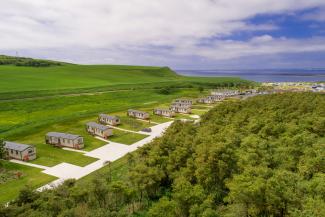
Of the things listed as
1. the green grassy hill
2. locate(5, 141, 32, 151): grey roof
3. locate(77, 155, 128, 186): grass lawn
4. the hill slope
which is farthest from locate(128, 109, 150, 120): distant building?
the hill slope

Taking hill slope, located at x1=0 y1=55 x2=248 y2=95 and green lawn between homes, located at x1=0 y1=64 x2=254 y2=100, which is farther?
hill slope, located at x1=0 y1=55 x2=248 y2=95

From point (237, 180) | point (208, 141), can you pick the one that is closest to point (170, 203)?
point (237, 180)

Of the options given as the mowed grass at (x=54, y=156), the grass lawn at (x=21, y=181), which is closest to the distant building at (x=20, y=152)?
the mowed grass at (x=54, y=156)

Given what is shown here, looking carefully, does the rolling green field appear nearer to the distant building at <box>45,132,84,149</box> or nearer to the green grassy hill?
the green grassy hill

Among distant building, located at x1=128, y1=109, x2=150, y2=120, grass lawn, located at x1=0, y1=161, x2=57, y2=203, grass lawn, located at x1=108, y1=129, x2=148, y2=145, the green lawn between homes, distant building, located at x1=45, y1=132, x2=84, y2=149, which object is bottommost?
grass lawn, located at x1=0, y1=161, x2=57, y2=203

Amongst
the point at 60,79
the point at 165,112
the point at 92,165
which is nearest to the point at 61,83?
the point at 60,79

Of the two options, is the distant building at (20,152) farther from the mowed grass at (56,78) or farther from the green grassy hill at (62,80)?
the mowed grass at (56,78)
